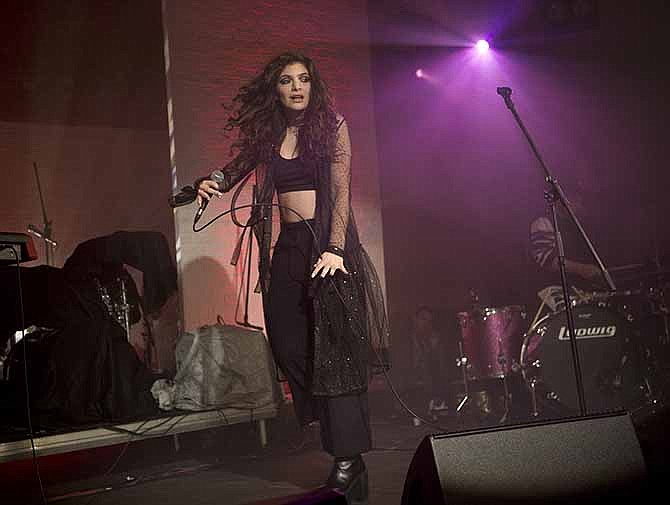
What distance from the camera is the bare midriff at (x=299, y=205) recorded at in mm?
3355

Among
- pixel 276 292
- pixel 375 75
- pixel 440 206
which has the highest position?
pixel 375 75

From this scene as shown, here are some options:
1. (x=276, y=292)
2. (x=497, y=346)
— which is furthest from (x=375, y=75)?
(x=276, y=292)

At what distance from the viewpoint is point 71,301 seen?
13.5 feet

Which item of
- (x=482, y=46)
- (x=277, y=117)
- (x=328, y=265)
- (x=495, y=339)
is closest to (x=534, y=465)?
(x=328, y=265)

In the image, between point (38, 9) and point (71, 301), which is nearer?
point (71, 301)

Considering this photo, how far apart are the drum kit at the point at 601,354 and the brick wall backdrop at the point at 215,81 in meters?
1.72

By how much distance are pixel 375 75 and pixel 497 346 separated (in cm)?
256

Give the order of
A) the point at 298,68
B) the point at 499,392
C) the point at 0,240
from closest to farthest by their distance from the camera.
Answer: the point at 0,240 < the point at 298,68 < the point at 499,392

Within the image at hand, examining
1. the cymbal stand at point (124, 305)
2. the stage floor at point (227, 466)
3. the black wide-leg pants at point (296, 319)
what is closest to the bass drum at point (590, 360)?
the stage floor at point (227, 466)

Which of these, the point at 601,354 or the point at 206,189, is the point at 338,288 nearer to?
the point at 206,189

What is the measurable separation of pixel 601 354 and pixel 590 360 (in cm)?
8

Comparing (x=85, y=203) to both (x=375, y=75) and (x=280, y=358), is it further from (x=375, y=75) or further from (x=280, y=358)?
(x=280, y=358)

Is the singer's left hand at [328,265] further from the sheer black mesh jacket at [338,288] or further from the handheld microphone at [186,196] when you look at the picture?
the handheld microphone at [186,196]

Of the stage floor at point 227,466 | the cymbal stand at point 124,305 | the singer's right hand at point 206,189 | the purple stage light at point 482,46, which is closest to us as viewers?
the singer's right hand at point 206,189
